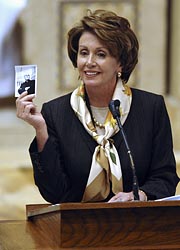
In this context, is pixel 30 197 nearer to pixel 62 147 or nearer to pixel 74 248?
pixel 62 147

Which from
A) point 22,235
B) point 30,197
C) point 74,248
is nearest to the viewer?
point 74,248

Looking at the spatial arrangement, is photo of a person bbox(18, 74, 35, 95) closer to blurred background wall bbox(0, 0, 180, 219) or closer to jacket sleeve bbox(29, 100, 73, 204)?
jacket sleeve bbox(29, 100, 73, 204)

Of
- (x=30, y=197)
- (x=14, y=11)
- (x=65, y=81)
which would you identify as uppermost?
(x=14, y=11)

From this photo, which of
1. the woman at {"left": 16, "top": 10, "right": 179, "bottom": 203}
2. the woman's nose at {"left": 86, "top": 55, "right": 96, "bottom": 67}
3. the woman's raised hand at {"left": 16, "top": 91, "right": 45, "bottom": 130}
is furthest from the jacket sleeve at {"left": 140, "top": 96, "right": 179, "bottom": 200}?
the woman's raised hand at {"left": 16, "top": 91, "right": 45, "bottom": 130}

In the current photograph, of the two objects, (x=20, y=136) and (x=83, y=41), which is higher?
(x=83, y=41)

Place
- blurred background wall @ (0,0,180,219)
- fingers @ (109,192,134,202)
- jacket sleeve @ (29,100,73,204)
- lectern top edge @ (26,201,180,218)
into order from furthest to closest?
blurred background wall @ (0,0,180,219) < jacket sleeve @ (29,100,73,204) < fingers @ (109,192,134,202) < lectern top edge @ (26,201,180,218)

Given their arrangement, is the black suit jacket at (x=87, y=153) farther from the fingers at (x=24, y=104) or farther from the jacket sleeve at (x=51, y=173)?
the fingers at (x=24, y=104)

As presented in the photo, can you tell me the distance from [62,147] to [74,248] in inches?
29.9

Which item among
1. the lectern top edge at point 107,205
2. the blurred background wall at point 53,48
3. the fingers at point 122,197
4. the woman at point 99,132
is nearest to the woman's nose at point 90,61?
the woman at point 99,132

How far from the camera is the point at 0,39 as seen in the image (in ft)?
21.0

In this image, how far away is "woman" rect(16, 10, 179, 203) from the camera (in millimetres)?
3117

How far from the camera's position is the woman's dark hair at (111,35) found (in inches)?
125

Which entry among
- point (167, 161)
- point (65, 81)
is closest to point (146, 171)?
point (167, 161)

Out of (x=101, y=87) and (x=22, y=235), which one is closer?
(x=22, y=235)
